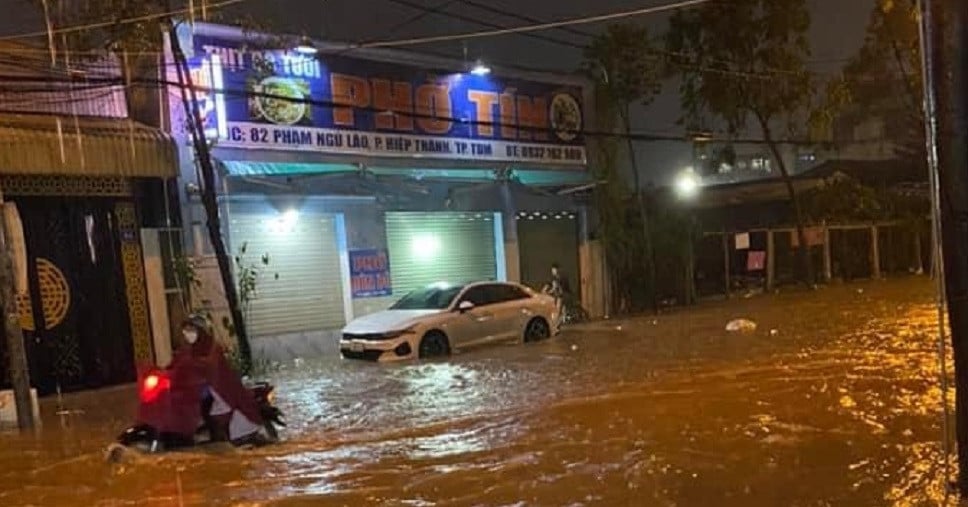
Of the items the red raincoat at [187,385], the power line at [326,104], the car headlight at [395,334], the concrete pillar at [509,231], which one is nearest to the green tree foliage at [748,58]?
the power line at [326,104]

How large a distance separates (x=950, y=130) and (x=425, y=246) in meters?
15.7

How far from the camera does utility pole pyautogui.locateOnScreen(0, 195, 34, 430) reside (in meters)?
10.7

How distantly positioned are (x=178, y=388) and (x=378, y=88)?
11.6 meters

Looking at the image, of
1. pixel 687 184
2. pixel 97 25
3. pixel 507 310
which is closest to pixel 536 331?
pixel 507 310

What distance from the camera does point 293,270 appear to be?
17.8m

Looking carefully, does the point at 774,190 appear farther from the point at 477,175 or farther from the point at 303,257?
the point at 303,257

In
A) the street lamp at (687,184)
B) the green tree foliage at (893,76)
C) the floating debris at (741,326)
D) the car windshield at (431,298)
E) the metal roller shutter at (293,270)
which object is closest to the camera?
the car windshield at (431,298)

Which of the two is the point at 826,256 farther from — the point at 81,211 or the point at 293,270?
the point at 81,211

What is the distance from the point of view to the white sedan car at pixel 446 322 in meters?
15.6

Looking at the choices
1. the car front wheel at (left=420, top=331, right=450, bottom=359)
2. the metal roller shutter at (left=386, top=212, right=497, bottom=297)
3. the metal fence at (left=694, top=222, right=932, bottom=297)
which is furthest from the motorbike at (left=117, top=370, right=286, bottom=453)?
the metal fence at (left=694, top=222, right=932, bottom=297)

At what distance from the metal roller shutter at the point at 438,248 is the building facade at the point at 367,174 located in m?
0.04

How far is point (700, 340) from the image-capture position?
1661cm

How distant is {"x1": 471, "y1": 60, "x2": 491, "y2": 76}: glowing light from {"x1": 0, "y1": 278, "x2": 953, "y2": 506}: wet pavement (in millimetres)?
8109

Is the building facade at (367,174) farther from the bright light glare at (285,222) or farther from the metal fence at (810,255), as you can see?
the metal fence at (810,255)
